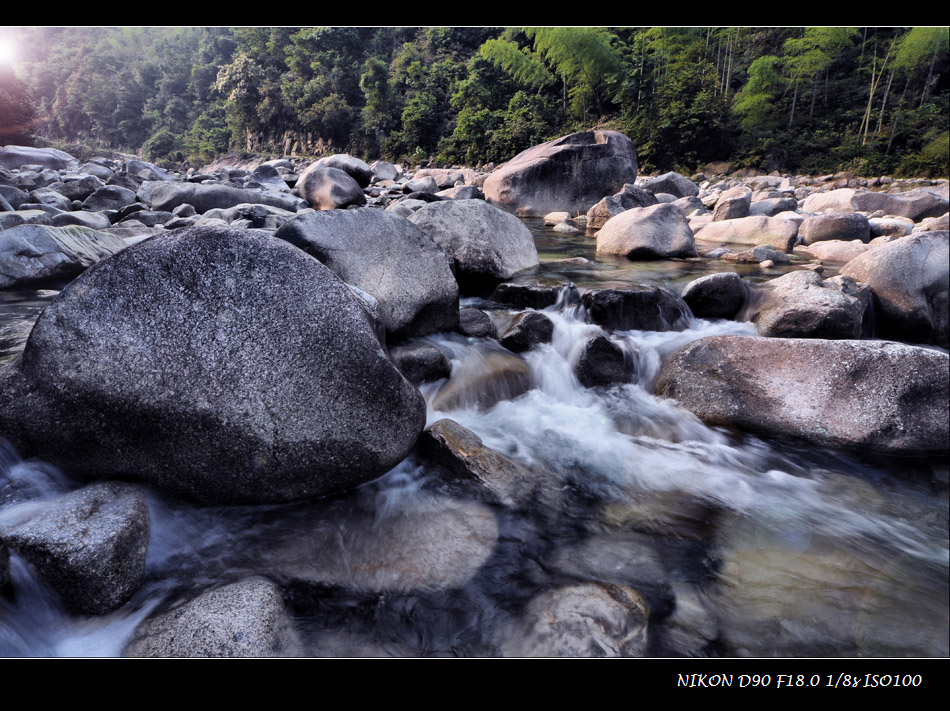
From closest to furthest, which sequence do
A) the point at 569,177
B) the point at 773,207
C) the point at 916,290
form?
the point at 916,290, the point at 773,207, the point at 569,177

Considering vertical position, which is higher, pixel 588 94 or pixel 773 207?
pixel 588 94

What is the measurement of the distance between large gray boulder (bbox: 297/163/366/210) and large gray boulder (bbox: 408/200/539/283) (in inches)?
236

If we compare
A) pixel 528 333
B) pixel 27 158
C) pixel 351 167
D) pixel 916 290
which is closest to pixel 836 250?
pixel 916 290

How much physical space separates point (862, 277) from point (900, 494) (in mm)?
2929

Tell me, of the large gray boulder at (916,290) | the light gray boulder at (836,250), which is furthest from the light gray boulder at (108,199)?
the light gray boulder at (836,250)

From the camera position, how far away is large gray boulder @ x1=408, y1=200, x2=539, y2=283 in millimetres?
5484

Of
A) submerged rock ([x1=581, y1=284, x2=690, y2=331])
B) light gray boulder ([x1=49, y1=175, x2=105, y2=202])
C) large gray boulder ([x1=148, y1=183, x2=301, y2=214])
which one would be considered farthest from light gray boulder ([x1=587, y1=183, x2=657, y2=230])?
light gray boulder ([x1=49, y1=175, x2=105, y2=202])

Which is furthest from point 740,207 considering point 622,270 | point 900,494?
point 900,494

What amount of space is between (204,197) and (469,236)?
7214mm

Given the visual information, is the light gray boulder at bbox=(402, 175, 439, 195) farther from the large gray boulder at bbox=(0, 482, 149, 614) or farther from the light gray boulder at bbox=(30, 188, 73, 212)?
the large gray boulder at bbox=(0, 482, 149, 614)

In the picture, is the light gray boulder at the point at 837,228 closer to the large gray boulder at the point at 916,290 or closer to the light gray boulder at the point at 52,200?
the large gray boulder at the point at 916,290

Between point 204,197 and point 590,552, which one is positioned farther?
point 204,197

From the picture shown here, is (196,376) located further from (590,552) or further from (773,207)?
(773,207)

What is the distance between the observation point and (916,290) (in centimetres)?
434
